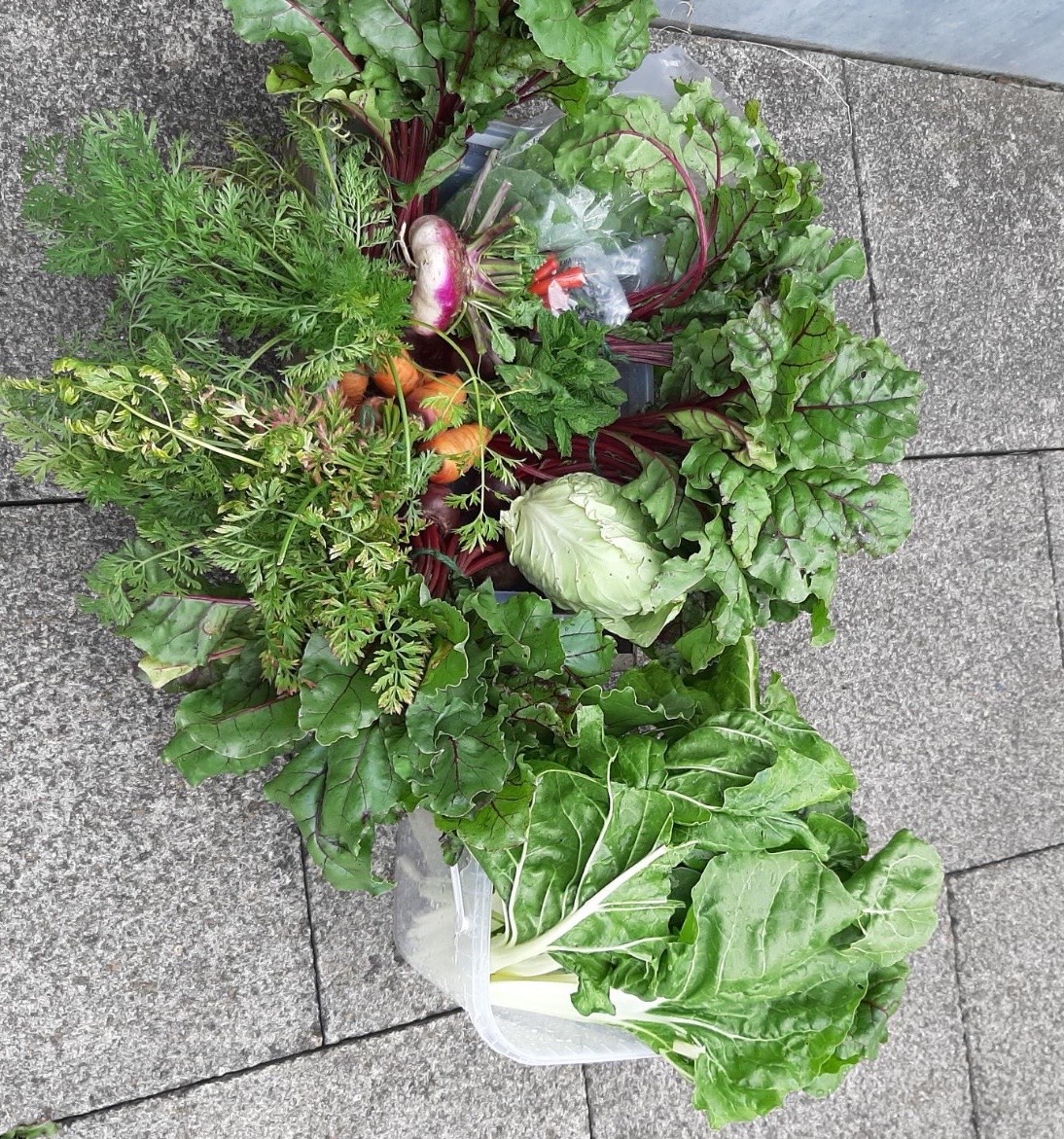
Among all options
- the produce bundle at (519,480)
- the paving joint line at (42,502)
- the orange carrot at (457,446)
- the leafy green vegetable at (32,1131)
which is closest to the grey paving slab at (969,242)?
the produce bundle at (519,480)

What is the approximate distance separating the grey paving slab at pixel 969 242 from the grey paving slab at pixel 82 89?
4.75 feet

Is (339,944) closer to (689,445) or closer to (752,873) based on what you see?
(752,873)

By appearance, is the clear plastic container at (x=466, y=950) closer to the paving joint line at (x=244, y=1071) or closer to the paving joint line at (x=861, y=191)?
the paving joint line at (x=244, y=1071)

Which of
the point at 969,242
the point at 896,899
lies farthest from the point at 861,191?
the point at 896,899

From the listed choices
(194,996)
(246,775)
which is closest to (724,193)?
(246,775)

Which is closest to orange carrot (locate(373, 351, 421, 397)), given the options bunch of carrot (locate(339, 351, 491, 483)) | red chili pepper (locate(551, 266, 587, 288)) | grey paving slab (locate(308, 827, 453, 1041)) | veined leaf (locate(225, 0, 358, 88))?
bunch of carrot (locate(339, 351, 491, 483))

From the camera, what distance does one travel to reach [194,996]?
1.67m

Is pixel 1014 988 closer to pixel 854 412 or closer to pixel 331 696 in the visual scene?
pixel 854 412

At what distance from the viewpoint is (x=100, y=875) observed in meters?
1.61

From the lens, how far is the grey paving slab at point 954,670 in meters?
2.23

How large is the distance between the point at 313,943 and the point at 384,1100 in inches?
13.5

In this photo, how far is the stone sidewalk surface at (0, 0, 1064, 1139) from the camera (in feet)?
5.19

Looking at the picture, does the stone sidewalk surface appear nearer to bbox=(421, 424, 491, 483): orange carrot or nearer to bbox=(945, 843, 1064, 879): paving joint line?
bbox=(945, 843, 1064, 879): paving joint line

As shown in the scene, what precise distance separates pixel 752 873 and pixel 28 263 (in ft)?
4.96
